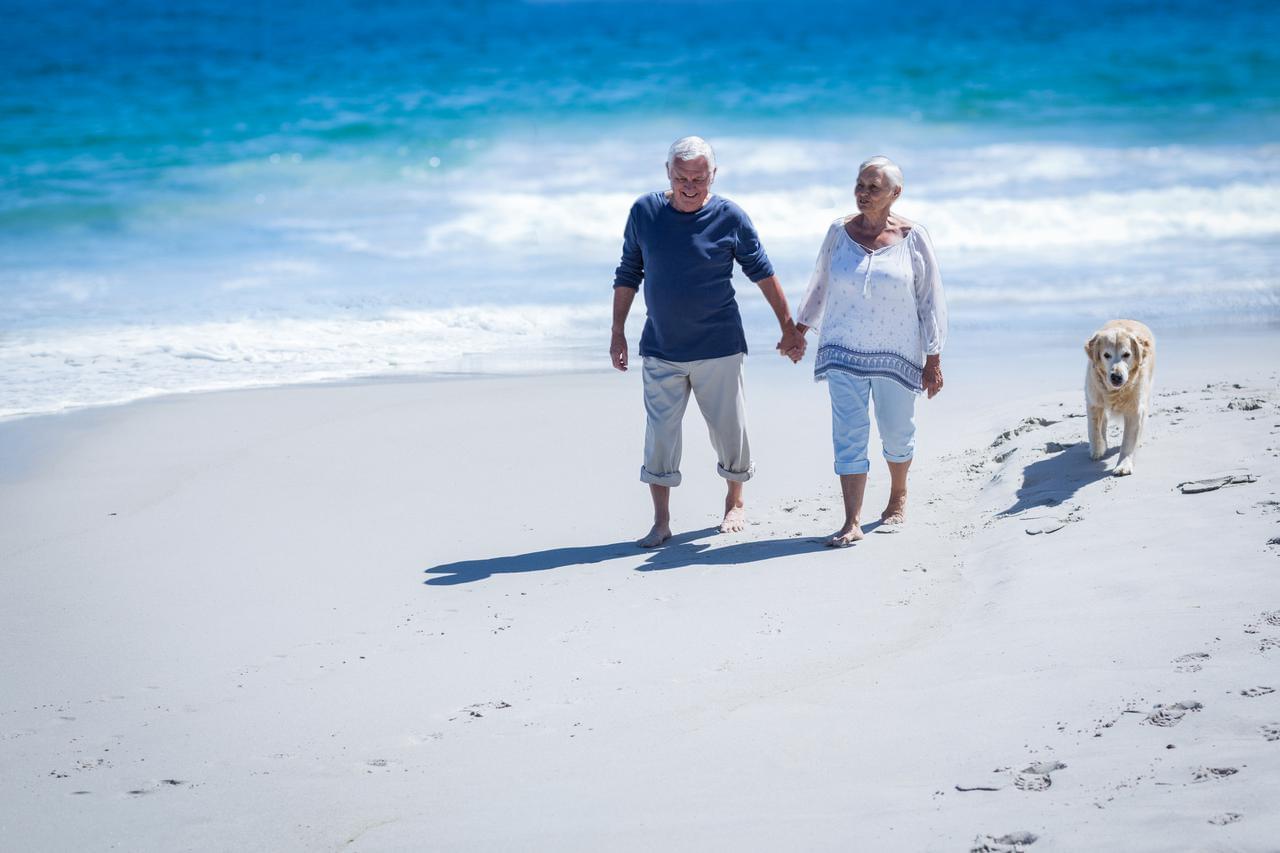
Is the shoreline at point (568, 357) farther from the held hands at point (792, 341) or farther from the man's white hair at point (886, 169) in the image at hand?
the man's white hair at point (886, 169)

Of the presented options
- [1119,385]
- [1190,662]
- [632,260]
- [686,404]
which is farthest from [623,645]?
[1119,385]

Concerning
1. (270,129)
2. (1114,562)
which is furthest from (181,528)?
(270,129)

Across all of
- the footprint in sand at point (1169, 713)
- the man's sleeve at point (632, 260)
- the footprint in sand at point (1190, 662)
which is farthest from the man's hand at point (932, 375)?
the footprint in sand at point (1169, 713)

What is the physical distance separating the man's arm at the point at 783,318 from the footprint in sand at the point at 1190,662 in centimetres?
213

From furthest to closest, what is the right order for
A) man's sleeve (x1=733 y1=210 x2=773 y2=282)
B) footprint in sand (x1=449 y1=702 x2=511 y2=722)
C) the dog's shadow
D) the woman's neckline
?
the dog's shadow → man's sleeve (x1=733 y1=210 x2=773 y2=282) → the woman's neckline → footprint in sand (x1=449 y1=702 x2=511 y2=722)

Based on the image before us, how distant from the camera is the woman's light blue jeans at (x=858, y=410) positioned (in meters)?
4.83

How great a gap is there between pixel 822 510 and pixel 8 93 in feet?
70.5

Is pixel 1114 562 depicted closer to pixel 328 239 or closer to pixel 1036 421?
pixel 1036 421

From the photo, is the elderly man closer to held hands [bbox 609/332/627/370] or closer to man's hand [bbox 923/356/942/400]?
A: held hands [bbox 609/332/627/370]

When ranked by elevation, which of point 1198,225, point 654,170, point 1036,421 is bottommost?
point 1036,421

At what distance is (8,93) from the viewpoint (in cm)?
2191

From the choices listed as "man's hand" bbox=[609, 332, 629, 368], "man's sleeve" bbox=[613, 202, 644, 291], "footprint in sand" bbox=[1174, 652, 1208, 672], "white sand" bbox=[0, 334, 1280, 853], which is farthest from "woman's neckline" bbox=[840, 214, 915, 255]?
"footprint in sand" bbox=[1174, 652, 1208, 672]

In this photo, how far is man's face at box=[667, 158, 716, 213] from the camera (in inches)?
180

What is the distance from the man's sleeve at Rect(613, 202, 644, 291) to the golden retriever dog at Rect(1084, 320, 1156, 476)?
195 cm
